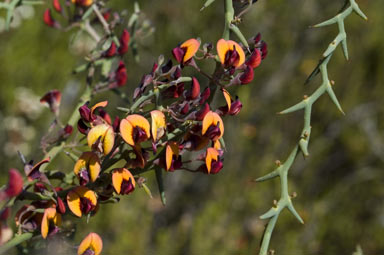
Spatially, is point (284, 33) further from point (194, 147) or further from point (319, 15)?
point (194, 147)

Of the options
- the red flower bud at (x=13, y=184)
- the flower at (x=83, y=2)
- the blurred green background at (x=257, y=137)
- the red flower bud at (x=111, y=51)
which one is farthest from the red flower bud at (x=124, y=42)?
the blurred green background at (x=257, y=137)

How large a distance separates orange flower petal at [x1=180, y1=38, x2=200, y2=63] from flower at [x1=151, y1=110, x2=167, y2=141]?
115 millimetres

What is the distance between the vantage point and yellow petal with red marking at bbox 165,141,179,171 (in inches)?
34.6

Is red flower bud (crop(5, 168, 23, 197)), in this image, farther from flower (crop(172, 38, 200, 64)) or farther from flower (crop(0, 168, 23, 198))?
flower (crop(172, 38, 200, 64))

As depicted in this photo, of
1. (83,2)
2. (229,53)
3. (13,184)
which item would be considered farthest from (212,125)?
(83,2)

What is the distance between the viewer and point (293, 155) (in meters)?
0.98

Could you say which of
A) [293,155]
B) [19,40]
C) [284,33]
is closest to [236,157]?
[284,33]

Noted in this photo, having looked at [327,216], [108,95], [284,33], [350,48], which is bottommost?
[327,216]

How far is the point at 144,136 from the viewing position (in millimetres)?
842

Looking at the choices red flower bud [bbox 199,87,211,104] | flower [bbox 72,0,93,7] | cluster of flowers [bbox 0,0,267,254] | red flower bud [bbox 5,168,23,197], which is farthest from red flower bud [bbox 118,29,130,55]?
red flower bud [bbox 5,168,23,197]

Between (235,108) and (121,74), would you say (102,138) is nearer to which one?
(235,108)

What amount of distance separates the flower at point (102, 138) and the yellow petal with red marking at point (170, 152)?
0.31 feet

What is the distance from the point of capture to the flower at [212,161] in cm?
92

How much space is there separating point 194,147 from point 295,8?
375 cm
